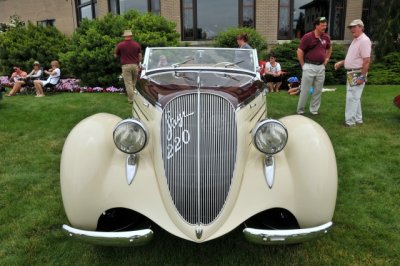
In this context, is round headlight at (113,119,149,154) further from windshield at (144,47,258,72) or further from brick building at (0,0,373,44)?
brick building at (0,0,373,44)

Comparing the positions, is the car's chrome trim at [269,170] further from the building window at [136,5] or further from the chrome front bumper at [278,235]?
the building window at [136,5]

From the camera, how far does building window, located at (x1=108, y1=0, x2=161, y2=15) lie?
50.3 ft

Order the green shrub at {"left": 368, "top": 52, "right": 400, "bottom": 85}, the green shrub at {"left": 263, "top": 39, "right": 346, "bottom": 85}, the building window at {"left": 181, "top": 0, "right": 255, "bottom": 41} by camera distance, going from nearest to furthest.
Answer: the green shrub at {"left": 368, "top": 52, "right": 400, "bottom": 85}, the green shrub at {"left": 263, "top": 39, "right": 346, "bottom": 85}, the building window at {"left": 181, "top": 0, "right": 255, "bottom": 41}

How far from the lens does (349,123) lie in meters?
6.83

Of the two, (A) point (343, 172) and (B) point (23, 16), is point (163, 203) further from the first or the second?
(B) point (23, 16)

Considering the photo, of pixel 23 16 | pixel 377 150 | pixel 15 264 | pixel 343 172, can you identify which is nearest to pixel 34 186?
pixel 15 264

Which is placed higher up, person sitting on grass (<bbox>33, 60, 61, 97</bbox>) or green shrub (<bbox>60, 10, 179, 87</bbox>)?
green shrub (<bbox>60, 10, 179, 87</bbox>)

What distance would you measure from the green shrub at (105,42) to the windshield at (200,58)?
6754 millimetres

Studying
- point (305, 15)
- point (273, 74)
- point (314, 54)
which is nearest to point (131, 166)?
point (314, 54)

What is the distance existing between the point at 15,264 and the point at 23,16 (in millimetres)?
24664

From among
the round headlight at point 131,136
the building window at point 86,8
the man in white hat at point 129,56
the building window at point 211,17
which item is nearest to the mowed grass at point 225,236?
the round headlight at point 131,136

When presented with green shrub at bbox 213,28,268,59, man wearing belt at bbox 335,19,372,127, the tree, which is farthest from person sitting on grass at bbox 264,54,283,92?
the tree

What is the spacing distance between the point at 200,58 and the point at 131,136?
5.82 feet

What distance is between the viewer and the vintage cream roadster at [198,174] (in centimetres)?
274
